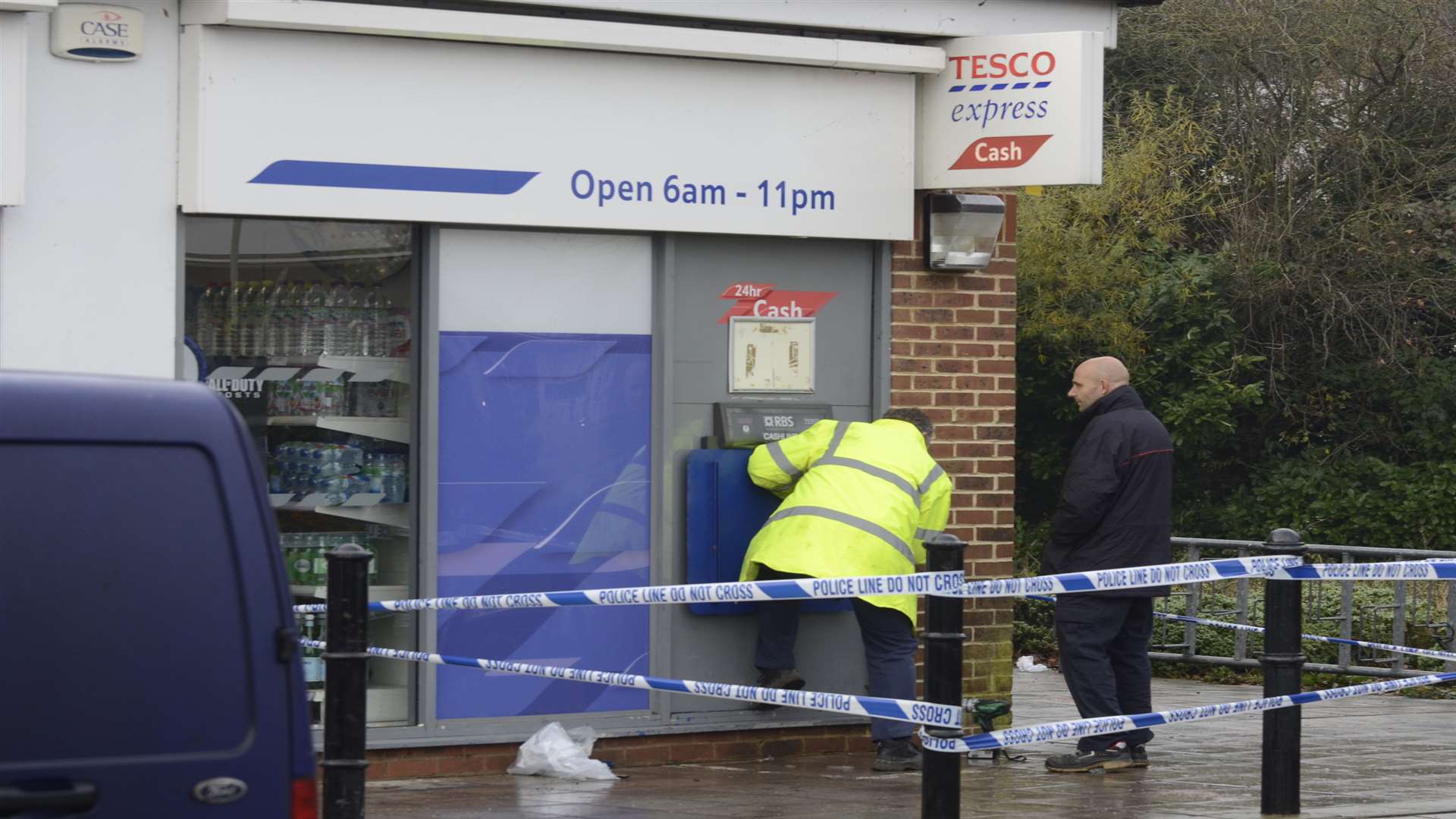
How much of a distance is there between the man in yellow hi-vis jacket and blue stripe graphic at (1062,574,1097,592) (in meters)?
2.13

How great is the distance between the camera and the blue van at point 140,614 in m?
3.52

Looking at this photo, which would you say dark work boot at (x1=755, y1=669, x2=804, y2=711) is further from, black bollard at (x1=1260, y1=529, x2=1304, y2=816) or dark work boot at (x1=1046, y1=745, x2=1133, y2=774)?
black bollard at (x1=1260, y1=529, x2=1304, y2=816)

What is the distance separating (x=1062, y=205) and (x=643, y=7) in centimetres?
1545

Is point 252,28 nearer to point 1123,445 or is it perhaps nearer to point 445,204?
point 445,204

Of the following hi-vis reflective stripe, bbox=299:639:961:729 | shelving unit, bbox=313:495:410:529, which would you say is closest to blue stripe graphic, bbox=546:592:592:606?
hi-vis reflective stripe, bbox=299:639:961:729

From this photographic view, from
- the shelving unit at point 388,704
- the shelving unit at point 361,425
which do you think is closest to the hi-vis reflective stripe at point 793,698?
the shelving unit at point 388,704

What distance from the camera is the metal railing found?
14.3 m

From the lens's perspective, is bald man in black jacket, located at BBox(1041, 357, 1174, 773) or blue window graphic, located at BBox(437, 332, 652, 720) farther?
bald man in black jacket, located at BBox(1041, 357, 1174, 773)

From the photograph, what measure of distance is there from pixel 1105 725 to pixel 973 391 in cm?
355

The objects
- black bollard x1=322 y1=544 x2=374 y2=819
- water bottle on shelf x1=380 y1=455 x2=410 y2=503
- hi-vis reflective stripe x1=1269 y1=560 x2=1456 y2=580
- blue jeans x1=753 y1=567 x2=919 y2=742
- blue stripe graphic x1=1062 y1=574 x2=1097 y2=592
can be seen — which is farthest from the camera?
blue jeans x1=753 y1=567 x2=919 y2=742

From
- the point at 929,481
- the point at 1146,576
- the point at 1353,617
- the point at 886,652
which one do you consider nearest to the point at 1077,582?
the point at 1146,576

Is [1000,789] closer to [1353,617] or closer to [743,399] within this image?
[743,399]

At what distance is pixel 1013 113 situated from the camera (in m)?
9.53

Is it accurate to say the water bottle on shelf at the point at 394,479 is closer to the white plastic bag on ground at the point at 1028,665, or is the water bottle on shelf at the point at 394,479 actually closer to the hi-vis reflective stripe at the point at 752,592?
the hi-vis reflective stripe at the point at 752,592
